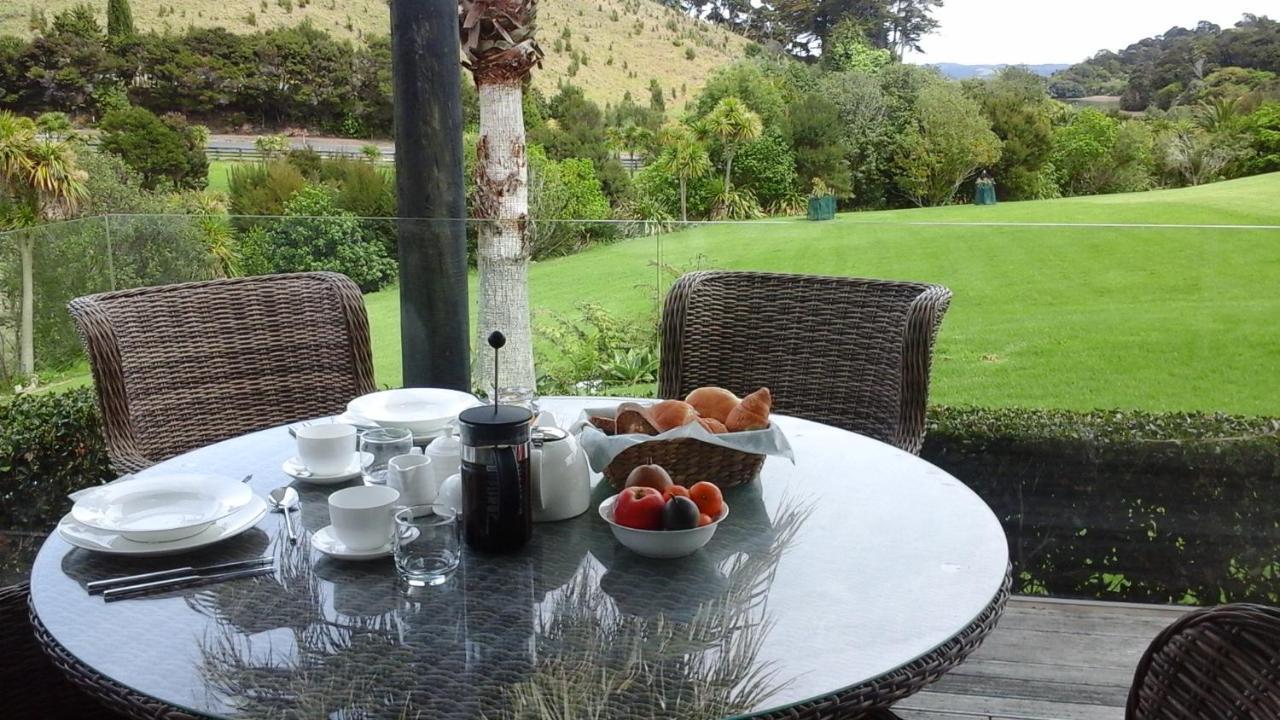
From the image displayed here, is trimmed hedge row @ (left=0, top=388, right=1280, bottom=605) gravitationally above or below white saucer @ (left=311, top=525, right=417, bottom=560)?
below

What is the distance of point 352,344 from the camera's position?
2193 mm

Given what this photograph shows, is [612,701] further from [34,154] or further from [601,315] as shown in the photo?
[34,154]

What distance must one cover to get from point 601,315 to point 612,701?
2.63 metres

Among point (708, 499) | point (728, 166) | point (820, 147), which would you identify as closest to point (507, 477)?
point (708, 499)

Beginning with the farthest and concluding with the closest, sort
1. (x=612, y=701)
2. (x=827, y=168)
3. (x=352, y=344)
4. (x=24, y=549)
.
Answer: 1. (x=827, y=168)
2. (x=24, y=549)
3. (x=352, y=344)
4. (x=612, y=701)

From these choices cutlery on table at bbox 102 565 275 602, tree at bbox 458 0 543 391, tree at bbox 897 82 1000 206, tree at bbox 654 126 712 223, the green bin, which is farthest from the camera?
tree at bbox 897 82 1000 206

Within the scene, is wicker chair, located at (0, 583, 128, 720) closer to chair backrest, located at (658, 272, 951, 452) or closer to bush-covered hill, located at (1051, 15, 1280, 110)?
chair backrest, located at (658, 272, 951, 452)

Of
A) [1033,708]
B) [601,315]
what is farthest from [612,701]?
[601,315]

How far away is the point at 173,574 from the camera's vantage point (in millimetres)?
1060

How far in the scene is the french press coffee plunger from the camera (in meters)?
1.06

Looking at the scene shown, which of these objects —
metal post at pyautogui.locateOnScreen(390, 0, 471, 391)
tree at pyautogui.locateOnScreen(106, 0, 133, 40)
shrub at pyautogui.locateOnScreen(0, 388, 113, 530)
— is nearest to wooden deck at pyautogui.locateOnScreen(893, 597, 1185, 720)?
metal post at pyautogui.locateOnScreen(390, 0, 471, 391)

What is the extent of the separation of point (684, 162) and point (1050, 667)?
66.0 feet

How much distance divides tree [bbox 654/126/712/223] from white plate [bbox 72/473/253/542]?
65.9 feet

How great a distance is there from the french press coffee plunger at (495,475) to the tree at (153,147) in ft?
68.0
